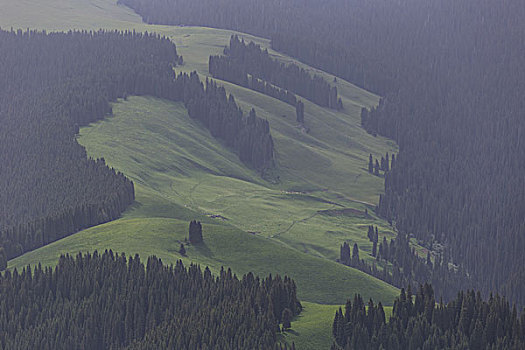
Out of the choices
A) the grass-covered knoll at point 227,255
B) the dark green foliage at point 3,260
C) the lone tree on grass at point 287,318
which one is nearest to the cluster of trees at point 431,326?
the lone tree on grass at point 287,318

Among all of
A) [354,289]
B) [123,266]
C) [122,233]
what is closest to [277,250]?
[354,289]

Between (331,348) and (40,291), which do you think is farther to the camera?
(40,291)

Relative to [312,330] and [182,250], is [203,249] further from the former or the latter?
[312,330]

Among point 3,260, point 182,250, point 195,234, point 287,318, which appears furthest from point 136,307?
point 3,260

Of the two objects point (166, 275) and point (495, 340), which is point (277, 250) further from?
point (495, 340)

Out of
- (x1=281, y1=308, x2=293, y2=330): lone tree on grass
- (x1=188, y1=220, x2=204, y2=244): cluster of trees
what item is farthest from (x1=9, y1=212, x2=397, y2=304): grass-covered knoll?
(x1=281, y1=308, x2=293, y2=330): lone tree on grass

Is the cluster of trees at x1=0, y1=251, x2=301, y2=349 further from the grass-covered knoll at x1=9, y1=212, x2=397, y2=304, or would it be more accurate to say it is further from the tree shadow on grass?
the tree shadow on grass
